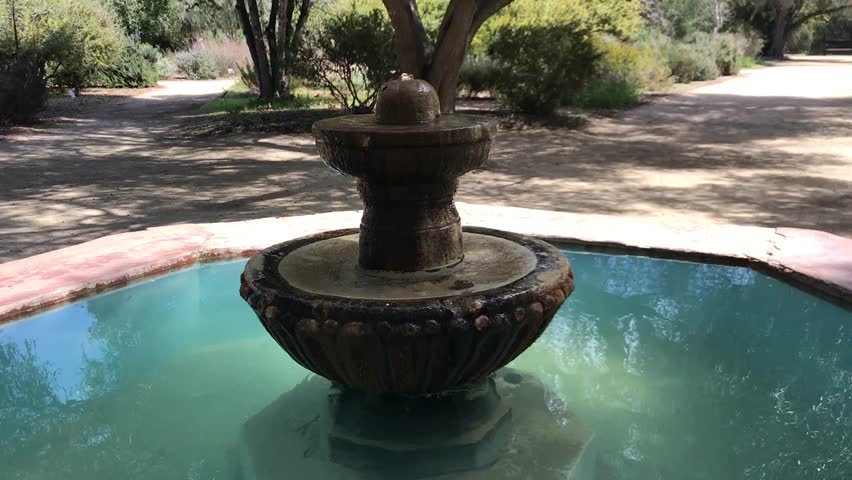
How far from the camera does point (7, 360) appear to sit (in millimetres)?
3600

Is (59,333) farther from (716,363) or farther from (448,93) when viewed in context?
(448,93)

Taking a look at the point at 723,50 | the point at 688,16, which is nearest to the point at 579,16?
the point at 723,50

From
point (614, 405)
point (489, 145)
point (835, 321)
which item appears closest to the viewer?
point (489, 145)

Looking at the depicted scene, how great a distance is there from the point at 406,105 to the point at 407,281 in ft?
2.47

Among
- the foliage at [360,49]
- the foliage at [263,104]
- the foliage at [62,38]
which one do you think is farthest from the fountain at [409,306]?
the foliage at [62,38]

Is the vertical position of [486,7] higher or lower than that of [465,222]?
higher

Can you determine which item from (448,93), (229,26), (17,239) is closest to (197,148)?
(448,93)

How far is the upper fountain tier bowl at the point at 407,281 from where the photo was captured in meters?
2.45

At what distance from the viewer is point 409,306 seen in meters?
2.45

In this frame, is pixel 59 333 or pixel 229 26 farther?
pixel 229 26

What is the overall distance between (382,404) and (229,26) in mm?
40999

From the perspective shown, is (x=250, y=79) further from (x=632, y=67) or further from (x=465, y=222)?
(x=465, y=222)

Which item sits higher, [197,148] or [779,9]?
[779,9]

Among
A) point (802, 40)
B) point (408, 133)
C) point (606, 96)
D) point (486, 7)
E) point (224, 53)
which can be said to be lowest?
point (408, 133)
